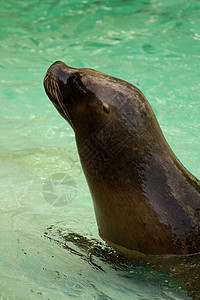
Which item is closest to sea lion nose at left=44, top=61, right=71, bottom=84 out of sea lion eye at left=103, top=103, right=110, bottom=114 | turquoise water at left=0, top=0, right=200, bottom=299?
sea lion eye at left=103, top=103, right=110, bottom=114

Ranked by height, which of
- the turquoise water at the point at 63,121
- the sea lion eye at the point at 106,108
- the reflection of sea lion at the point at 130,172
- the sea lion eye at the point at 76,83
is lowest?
the turquoise water at the point at 63,121

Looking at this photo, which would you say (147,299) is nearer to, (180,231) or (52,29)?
(180,231)

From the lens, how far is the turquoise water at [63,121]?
3543 millimetres

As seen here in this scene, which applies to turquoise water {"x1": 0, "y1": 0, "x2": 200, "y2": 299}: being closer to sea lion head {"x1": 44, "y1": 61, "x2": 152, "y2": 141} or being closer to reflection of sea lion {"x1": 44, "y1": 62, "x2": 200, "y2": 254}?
reflection of sea lion {"x1": 44, "y1": 62, "x2": 200, "y2": 254}

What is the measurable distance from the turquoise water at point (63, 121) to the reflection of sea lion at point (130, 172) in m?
0.28

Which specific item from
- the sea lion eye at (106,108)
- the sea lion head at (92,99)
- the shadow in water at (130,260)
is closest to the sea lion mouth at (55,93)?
the sea lion head at (92,99)

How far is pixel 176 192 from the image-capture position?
364cm

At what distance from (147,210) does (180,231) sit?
26cm

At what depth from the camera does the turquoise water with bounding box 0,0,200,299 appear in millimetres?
3543

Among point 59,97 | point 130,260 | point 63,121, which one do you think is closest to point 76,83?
point 59,97

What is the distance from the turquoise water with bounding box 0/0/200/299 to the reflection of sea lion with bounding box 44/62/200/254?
0.28 meters

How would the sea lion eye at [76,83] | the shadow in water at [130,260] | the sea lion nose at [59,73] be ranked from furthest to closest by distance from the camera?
the sea lion nose at [59,73]
the sea lion eye at [76,83]
the shadow in water at [130,260]

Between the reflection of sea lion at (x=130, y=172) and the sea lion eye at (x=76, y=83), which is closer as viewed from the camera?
the reflection of sea lion at (x=130, y=172)

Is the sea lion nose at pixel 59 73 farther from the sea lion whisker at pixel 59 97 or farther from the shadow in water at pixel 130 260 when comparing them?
the shadow in water at pixel 130 260
